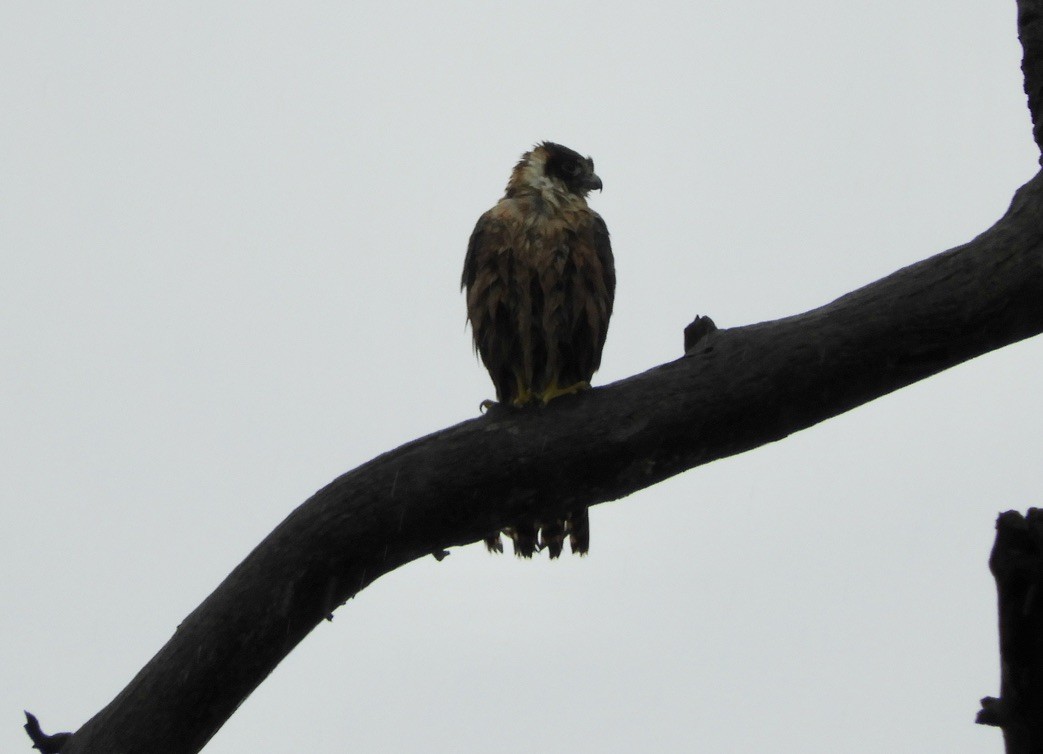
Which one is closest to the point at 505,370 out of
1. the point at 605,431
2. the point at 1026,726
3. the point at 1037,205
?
the point at 605,431

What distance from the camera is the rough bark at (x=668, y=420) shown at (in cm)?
352

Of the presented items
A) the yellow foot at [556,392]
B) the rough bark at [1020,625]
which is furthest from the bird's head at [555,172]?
the rough bark at [1020,625]

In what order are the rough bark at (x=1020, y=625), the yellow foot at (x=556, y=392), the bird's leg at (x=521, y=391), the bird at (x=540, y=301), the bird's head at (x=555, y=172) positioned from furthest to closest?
the bird's head at (x=555, y=172) < the bird at (x=540, y=301) < the bird's leg at (x=521, y=391) < the yellow foot at (x=556, y=392) < the rough bark at (x=1020, y=625)

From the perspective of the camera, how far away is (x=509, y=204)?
17.3 feet

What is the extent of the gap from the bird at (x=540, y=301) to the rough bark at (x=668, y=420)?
43.8 inches

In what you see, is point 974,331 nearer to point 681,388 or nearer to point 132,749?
point 681,388

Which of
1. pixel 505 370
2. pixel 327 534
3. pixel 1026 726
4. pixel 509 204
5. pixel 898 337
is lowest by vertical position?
pixel 1026 726

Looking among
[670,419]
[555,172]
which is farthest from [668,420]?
[555,172]

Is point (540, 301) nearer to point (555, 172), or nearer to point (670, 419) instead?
point (555, 172)

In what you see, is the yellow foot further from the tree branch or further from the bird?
the tree branch

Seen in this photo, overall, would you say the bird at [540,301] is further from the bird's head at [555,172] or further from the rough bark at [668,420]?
the rough bark at [668,420]

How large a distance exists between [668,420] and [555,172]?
2.33 meters

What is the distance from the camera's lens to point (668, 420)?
3713 millimetres

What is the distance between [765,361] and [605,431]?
0.57 metres
